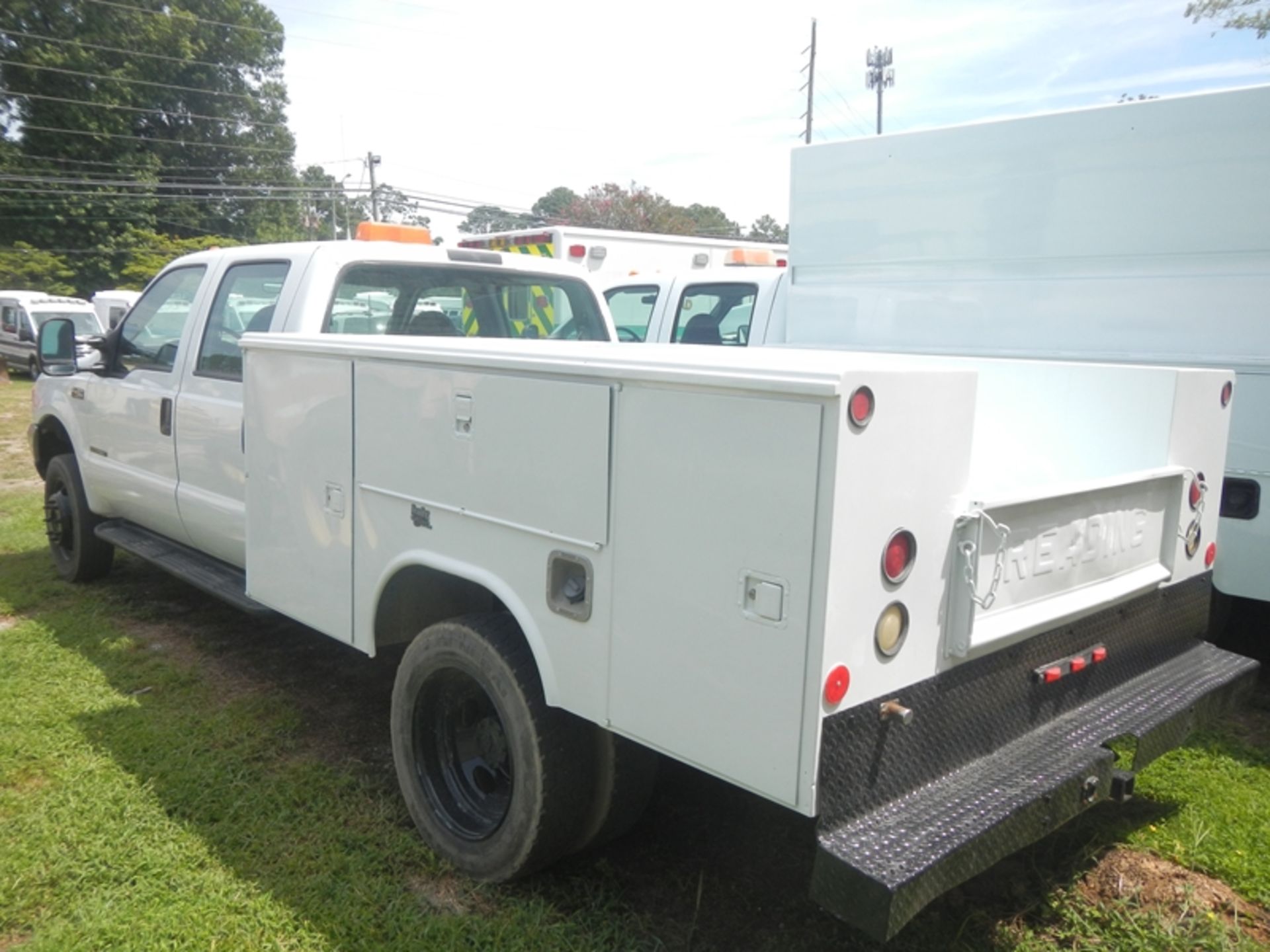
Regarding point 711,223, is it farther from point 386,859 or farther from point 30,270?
point 386,859

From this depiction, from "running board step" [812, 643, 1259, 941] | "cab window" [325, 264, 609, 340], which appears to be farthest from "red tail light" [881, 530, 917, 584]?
"cab window" [325, 264, 609, 340]

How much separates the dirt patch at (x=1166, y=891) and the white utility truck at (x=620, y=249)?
750cm

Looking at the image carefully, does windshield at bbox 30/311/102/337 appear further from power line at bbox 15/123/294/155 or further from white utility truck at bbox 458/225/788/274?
power line at bbox 15/123/294/155

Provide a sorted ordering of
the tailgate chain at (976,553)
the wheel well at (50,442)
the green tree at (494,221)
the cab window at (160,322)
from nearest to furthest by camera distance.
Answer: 1. the tailgate chain at (976,553)
2. the cab window at (160,322)
3. the wheel well at (50,442)
4. the green tree at (494,221)

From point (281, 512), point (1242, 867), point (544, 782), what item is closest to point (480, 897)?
point (544, 782)

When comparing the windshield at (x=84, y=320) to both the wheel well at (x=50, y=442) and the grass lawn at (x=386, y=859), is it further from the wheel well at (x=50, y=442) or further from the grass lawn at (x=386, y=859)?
the grass lawn at (x=386, y=859)

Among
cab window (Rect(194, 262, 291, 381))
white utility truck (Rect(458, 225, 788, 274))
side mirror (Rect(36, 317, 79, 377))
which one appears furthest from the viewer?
white utility truck (Rect(458, 225, 788, 274))

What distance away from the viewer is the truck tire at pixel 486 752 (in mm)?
2855

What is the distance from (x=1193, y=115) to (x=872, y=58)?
40901mm

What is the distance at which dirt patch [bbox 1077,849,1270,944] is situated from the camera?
3.02 meters

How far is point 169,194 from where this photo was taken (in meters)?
43.7

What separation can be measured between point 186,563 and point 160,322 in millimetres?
1382

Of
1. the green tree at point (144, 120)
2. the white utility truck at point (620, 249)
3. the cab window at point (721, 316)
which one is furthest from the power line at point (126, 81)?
the cab window at point (721, 316)

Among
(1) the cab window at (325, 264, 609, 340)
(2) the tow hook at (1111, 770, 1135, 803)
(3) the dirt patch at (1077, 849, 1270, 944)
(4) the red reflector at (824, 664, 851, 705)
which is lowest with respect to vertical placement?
(3) the dirt patch at (1077, 849, 1270, 944)
